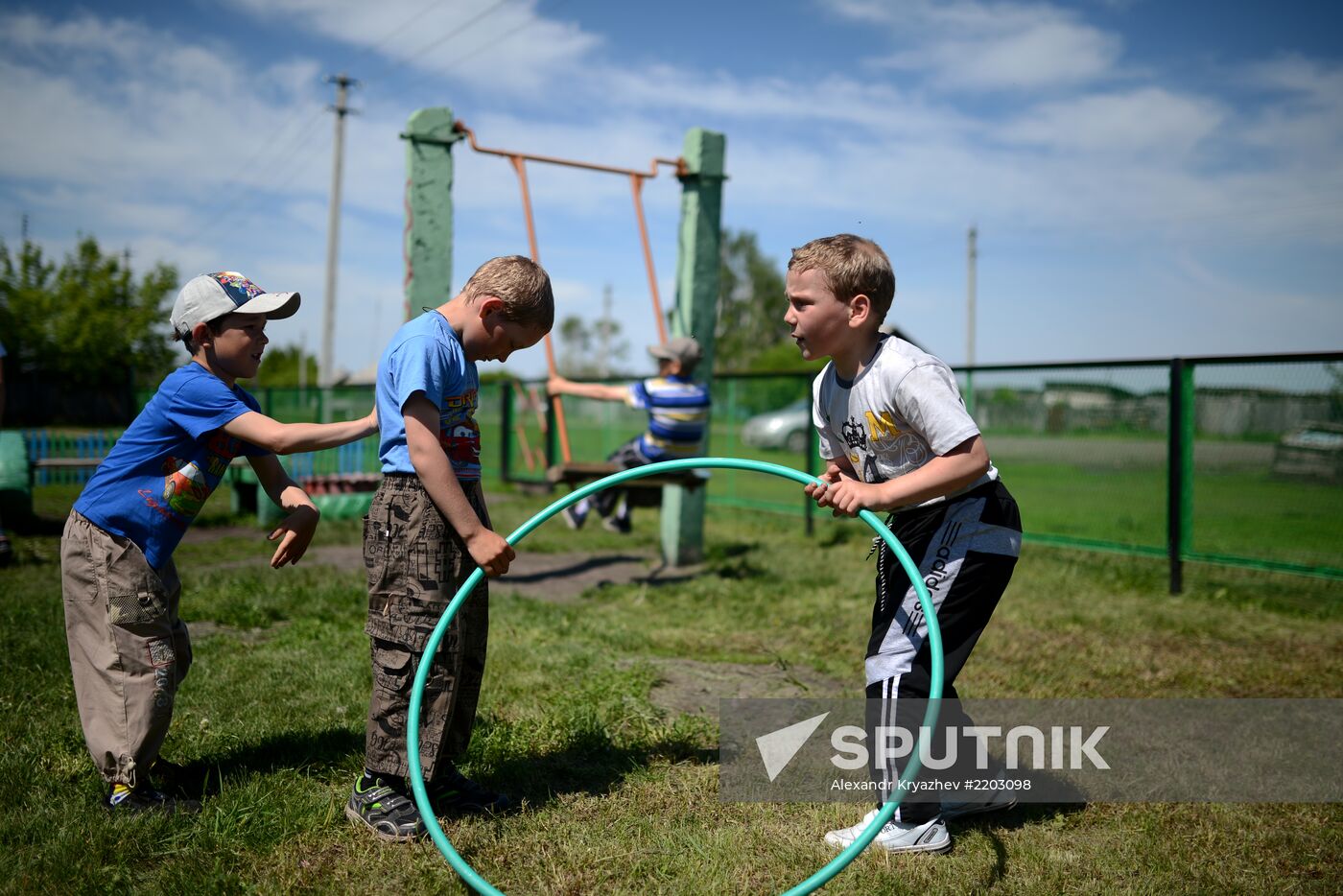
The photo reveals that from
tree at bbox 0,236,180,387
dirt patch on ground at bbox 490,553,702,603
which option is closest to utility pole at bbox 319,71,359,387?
tree at bbox 0,236,180,387

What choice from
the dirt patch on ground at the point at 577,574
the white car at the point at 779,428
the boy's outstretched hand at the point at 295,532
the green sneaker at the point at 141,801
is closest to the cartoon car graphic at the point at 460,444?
the boy's outstretched hand at the point at 295,532

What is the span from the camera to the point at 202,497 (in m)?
3.13

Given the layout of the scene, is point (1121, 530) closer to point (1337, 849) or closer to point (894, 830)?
point (1337, 849)

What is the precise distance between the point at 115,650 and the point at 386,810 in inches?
37.7

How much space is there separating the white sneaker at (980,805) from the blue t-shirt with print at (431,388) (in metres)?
1.91

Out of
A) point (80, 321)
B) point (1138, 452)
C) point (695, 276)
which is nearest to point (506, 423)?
point (695, 276)

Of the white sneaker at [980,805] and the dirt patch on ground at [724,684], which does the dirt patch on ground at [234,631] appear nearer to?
the dirt patch on ground at [724,684]

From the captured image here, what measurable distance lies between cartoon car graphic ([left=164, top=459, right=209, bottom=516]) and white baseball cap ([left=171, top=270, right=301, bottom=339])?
0.43m

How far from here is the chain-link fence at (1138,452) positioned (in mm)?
7125

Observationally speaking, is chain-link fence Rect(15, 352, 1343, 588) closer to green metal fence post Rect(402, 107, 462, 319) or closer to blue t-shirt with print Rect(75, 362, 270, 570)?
green metal fence post Rect(402, 107, 462, 319)

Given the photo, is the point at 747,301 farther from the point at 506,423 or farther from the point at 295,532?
the point at 295,532

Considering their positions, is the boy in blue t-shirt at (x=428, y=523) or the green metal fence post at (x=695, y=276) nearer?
the boy in blue t-shirt at (x=428, y=523)

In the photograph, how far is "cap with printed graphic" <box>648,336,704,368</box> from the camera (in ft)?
23.5

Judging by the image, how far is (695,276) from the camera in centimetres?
796
